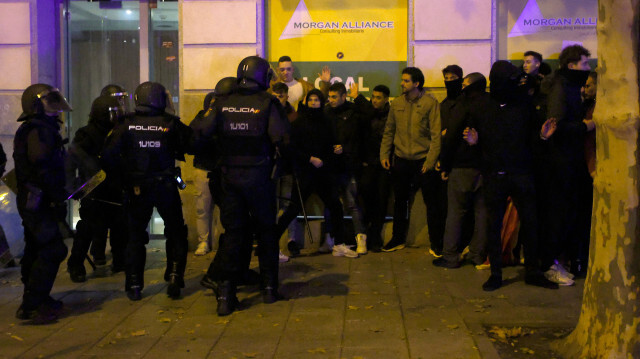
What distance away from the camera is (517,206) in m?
7.39

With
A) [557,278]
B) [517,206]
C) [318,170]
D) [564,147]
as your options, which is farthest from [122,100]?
[557,278]

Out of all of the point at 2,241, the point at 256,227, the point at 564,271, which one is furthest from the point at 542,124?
the point at 2,241

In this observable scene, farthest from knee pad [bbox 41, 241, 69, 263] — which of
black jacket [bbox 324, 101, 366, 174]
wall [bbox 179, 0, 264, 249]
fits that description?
black jacket [bbox 324, 101, 366, 174]

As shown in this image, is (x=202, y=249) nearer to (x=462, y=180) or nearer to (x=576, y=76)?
(x=462, y=180)

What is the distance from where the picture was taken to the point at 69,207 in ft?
36.5

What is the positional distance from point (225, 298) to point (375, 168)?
11.7 ft

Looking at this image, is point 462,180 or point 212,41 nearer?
point 462,180

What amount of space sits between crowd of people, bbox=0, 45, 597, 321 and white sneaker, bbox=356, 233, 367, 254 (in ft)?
0.05

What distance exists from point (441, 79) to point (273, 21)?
8.07 feet

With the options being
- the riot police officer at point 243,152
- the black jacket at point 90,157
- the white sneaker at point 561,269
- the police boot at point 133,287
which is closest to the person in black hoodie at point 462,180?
the white sneaker at point 561,269

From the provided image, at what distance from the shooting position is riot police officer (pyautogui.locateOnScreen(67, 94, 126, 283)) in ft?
25.8

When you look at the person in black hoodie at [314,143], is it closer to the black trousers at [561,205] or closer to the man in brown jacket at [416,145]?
the man in brown jacket at [416,145]

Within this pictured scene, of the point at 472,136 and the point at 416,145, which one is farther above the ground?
the point at 472,136

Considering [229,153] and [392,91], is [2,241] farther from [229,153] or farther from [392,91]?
[392,91]
